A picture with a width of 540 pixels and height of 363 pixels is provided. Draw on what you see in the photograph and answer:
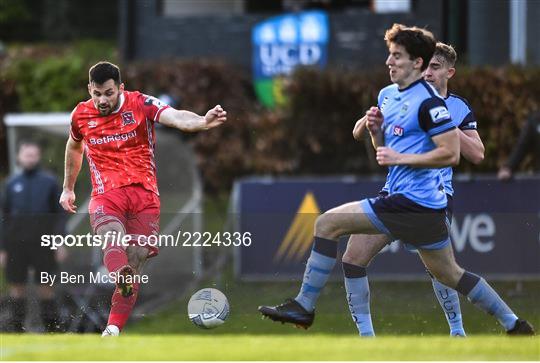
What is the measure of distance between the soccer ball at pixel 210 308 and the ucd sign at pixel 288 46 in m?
9.99

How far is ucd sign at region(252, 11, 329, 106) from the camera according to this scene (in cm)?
2003

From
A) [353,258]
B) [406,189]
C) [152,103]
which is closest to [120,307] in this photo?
[152,103]

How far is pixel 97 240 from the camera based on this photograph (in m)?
9.88

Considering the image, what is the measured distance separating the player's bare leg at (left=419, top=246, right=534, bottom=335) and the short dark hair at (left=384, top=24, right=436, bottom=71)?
1226mm

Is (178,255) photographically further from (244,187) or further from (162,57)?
(162,57)

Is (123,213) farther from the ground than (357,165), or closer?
farther from the ground

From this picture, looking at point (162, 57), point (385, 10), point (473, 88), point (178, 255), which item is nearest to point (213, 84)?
point (162, 57)

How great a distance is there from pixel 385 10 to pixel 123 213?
421 inches

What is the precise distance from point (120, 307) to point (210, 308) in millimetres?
616

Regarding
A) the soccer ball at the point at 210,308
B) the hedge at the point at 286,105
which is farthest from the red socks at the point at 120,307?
the hedge at the point at 286,105

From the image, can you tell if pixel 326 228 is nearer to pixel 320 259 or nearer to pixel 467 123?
pixel 320 259

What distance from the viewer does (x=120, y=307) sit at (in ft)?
32.3

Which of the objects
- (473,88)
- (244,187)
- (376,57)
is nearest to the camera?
(244,187)

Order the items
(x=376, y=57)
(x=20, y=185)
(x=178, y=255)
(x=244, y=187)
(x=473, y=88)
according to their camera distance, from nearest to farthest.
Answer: (x=178, y=255), (x=20, y=185), (x=244, y=187), (x=473, y=88), (x=376, y=57)
